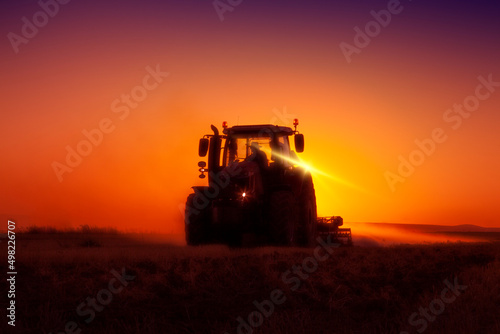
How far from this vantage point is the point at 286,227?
16.5m

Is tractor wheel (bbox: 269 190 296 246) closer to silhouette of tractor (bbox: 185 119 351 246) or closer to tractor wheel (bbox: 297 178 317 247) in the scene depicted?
silhouette of tractor (bbox: 185 119 351 246)

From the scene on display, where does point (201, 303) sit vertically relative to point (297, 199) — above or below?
below

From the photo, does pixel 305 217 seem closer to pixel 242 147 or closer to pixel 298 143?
pixel 298 143

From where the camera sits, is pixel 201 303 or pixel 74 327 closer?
pixel 74 327

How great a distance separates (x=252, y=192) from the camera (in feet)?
53.8

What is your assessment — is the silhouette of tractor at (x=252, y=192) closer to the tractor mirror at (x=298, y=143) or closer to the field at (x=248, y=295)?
the tractor mirror at (x=298, y=143)

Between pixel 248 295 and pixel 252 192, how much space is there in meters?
7.20

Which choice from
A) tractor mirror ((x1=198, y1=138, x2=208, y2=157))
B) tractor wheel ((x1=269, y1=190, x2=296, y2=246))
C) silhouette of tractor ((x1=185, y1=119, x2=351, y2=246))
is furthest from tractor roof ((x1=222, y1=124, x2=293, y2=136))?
tractor wheel ((x1=269, y1=190, x2=296, y2=246))

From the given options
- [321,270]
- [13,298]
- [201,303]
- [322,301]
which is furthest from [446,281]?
[13,298]

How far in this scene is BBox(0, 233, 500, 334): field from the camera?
25.9 ft

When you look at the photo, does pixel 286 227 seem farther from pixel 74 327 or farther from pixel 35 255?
pixel 74 327

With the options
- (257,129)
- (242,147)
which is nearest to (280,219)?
(242,147)

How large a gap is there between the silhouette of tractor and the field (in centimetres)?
409

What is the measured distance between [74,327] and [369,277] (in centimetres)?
495
